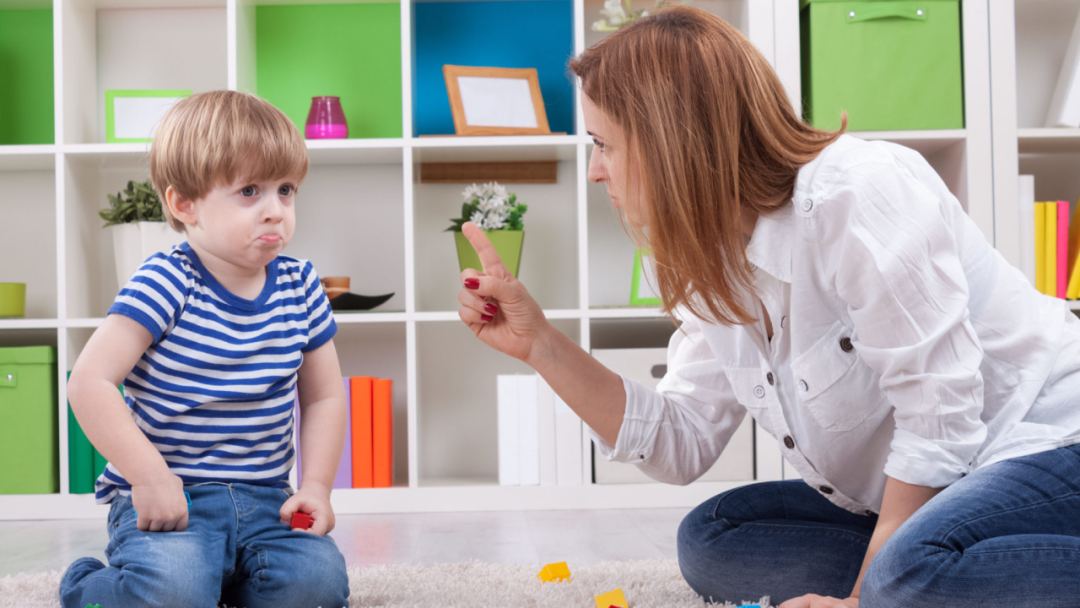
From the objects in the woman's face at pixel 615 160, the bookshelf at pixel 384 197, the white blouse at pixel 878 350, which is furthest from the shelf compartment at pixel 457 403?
the woman's face at pixel 615 160

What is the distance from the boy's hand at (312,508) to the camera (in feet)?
3.40

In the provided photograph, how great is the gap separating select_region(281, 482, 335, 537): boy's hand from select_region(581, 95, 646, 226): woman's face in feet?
1.74

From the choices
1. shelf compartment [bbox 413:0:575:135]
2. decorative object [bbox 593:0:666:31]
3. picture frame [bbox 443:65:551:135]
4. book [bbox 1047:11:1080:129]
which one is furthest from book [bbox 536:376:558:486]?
book [bbox 1047:11:1080:129]

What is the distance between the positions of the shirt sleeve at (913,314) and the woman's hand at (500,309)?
1.12 feet

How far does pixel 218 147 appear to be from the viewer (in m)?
1.06

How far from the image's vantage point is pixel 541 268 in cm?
225

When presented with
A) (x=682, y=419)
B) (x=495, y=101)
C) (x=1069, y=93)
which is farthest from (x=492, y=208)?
(x=1069, y=93)

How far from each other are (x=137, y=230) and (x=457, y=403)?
0.89m

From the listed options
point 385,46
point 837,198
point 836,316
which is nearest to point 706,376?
point 836,316

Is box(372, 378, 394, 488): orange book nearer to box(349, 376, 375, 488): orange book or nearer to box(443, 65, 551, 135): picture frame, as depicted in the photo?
box(349, 376, 375, 488): orange book

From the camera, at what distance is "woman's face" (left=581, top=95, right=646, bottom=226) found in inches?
34.7

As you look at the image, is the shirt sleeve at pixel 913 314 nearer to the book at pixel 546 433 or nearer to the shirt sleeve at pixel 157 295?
the shirt sleeve at pixel 157 295

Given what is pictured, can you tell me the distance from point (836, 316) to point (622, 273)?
138cm

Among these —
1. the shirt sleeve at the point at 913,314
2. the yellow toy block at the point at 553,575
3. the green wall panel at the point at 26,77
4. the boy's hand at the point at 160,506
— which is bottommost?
the yellow toy block at the point at 553,575
